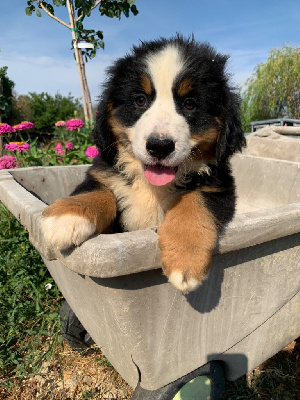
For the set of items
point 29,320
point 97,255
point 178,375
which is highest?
point 97,255

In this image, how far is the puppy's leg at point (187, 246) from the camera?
3.89 ft

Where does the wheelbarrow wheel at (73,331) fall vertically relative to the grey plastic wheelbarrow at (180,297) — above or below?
below

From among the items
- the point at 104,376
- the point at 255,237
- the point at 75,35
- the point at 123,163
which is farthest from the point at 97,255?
the point at 75,35

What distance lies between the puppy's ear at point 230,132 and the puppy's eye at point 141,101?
413 mm

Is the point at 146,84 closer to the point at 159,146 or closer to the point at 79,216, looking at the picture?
the point at 159,146

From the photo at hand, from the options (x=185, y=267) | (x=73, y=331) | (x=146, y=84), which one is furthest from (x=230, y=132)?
(x=73, y=331)

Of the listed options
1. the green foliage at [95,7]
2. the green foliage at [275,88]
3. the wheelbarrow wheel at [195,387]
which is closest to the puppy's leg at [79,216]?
the wheelbarrow wheel at [195,387]

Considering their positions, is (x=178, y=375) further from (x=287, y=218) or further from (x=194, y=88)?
(x=194, y=88)

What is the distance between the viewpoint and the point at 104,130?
192 cm

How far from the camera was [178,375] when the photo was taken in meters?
1.55

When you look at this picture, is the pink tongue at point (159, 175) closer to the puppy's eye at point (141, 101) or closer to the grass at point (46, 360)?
the puppy's eye at point (141, 101)

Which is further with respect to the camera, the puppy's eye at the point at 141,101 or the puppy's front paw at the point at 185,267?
the puppy's eye at the point at 141,101

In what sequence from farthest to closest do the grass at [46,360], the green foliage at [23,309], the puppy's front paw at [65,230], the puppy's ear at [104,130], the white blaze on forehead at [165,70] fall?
the green foliage at [23,309]
the grass at [46,360]
the puppy's ear at [104,130]
the white blaze on forehead at [165,70]
the puppy's front paw at [65,230]

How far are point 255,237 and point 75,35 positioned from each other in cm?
559
